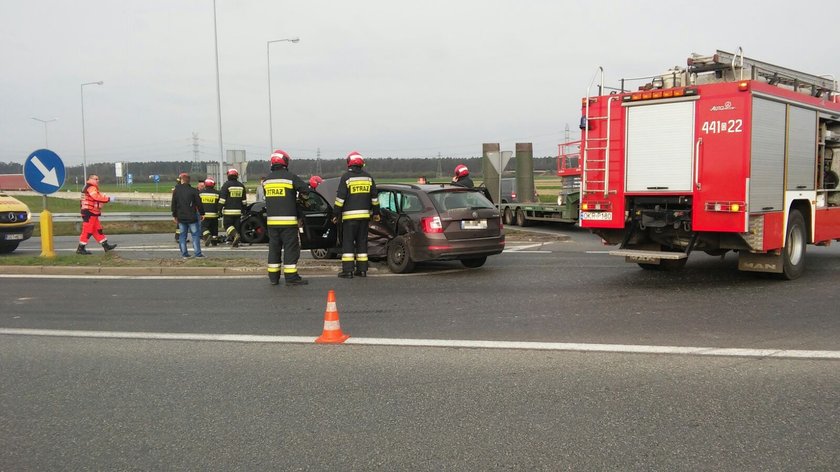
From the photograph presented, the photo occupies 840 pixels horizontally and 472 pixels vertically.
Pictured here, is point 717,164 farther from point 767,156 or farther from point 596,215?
point 596,215

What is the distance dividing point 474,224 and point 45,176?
7.93 meters

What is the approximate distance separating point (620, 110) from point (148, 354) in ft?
24.0

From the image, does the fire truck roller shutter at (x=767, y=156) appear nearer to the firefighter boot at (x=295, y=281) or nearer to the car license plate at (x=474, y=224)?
the car license plate at (x=474, y=224)

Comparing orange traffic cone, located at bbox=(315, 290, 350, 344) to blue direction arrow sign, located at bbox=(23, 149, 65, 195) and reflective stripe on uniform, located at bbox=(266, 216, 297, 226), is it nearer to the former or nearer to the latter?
reflective stripe on uniform, located at bbox=(266, 216, 297, 226)

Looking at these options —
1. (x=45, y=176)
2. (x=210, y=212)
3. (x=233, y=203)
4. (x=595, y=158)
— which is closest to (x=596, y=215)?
(x=595, y=158)

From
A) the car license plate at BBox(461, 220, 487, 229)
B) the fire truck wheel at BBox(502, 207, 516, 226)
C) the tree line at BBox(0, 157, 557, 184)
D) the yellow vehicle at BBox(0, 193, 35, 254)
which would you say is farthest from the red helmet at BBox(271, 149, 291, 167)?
the tree line at BBox(0, 157, 557, 184)

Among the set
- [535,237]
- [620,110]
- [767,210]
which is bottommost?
[535,237]

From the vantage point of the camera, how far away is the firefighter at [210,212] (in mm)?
17172

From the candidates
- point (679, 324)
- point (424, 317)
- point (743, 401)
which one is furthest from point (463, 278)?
point (743, 401)

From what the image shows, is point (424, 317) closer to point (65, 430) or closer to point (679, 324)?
point (679, 324)

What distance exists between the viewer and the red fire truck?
9.12 m

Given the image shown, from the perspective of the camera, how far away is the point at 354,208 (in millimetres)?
10773

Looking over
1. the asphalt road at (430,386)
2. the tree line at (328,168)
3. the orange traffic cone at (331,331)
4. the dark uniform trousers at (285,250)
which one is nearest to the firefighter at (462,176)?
the dark uniform trousers at (285,250)

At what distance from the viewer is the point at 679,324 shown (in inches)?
280
